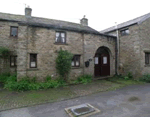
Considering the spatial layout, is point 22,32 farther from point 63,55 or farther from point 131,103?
point 131,103

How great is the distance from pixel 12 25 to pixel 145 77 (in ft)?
47.9

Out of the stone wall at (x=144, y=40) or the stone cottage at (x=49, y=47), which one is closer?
the stone cottage at (x=49, y=47)

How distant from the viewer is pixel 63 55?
26.1 feet

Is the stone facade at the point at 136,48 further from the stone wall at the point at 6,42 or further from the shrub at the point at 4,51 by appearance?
the shrub at the point at 4,51

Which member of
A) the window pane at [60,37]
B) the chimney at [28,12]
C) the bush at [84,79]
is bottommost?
the bush at [84,79]

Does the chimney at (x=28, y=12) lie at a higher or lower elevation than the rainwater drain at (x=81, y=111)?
higher

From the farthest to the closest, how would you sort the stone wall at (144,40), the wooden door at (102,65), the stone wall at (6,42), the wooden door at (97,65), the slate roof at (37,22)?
the wooden door at (102,65)
the wooden door at (97,65)
the stone wall at (144,40)
the stone wall at (6,42)
the slate roof at (37,22)

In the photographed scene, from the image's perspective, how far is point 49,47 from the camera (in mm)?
8266

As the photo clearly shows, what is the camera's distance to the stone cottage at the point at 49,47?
7.46 metres

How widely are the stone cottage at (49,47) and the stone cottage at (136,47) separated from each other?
116 centimetres

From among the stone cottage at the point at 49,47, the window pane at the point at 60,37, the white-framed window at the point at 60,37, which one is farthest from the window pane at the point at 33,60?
the window pane at the point at 60,37

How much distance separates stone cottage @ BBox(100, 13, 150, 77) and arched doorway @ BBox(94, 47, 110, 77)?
1633 mm

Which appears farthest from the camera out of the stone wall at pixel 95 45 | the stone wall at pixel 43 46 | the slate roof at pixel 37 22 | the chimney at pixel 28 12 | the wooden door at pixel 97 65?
the chimney at pixel 28 12

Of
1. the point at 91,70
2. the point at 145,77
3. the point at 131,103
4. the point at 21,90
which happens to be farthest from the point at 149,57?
the point at 21,90
